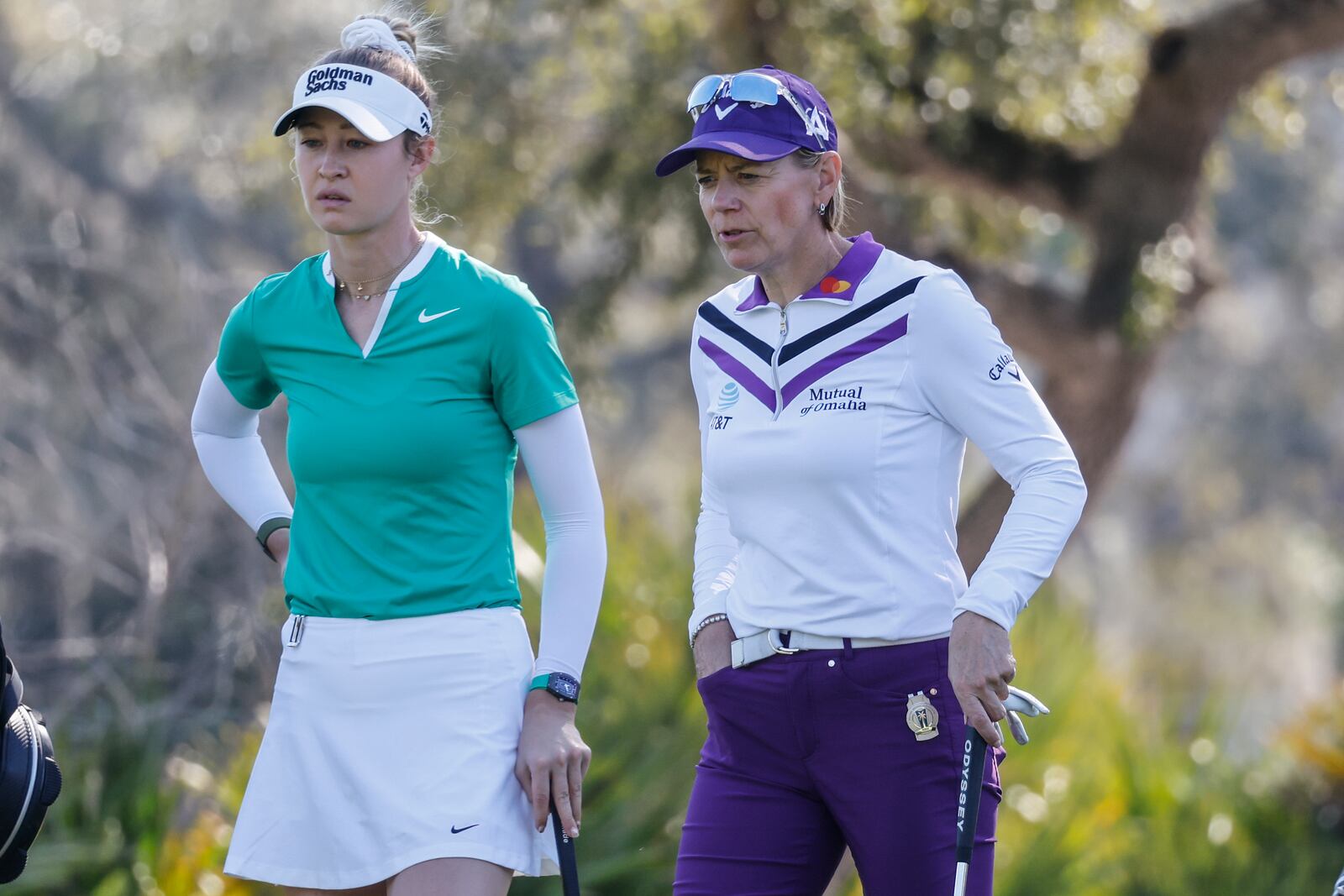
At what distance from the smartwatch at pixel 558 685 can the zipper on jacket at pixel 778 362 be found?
0.64m

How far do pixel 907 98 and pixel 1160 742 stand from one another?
3718mm

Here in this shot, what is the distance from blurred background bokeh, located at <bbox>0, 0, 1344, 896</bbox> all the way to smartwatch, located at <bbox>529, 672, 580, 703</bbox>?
2.79 metres

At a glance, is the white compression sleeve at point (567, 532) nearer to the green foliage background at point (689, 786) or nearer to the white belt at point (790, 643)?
the white belt at point (790, 643)

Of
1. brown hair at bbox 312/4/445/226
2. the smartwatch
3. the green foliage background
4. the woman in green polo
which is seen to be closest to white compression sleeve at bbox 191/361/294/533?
the woman in green polo

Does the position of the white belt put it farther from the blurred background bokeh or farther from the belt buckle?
the blurred background bokeh

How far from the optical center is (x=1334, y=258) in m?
21.5

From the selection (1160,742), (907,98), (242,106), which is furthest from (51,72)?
(1160,742)

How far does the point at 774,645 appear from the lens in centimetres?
325

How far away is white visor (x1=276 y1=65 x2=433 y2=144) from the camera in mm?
3016

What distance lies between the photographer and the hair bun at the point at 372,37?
3227mm

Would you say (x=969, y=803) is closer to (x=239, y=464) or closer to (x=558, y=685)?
(x=558, y=685)

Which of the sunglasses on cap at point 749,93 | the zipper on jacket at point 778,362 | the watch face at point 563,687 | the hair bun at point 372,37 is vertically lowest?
the watch face at point 563,687

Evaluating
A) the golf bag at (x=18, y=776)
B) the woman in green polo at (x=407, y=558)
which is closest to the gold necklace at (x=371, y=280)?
the woman in green polo at (x=407, y=558)

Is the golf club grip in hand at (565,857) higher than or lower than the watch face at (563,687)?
lower
